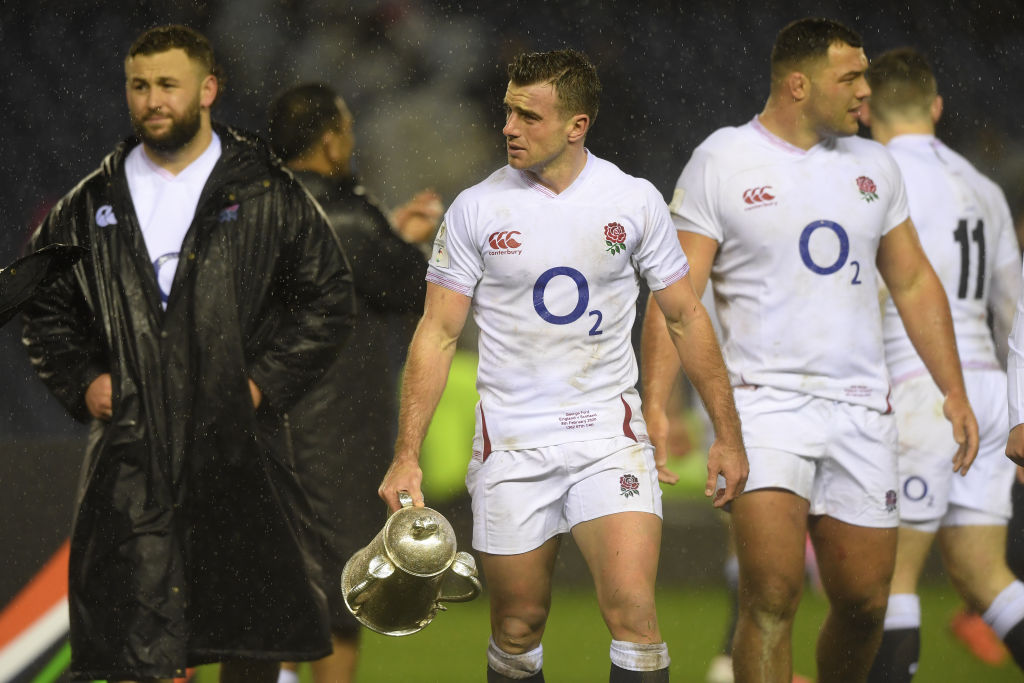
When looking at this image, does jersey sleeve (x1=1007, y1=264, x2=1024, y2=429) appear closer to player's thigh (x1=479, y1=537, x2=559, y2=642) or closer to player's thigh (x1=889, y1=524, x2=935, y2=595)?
player's thigh (x1=479, y1=537, x2=559, y2=642)

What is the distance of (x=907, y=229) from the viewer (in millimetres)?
5090

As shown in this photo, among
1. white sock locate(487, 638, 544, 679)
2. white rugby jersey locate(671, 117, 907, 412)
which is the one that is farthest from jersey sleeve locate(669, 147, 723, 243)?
white sock locate(487, 638, 544, 679)

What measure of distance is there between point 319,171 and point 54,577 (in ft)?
6.27

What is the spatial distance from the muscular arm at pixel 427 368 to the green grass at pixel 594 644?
84.9 inches

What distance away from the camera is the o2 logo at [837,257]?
4941 millimetres

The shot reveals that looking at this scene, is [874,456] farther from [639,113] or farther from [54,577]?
[639,113]

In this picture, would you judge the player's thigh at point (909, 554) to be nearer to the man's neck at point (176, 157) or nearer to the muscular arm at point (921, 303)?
the muscular arm at point (921, 303)

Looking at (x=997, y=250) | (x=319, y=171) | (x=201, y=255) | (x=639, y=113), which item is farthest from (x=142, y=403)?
(x=639, y=113)

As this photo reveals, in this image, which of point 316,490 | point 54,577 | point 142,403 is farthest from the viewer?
point 54,577

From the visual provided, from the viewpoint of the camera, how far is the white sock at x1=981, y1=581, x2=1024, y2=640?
5.41m

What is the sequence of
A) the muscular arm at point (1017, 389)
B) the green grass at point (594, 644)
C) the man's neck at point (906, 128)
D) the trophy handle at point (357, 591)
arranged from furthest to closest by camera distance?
the green grass at point (594, 644), the man's neck at point (906, 128), the trophy handle at point (357, 591), the muscular arm at point (1017, 389)

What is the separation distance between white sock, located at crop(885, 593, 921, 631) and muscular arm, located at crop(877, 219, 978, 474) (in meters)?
0.64

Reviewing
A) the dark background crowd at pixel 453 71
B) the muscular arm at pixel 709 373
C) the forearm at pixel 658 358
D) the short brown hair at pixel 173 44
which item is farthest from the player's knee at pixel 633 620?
the dark background crowd at pixel 453 71

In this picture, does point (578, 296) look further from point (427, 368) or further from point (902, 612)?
point (902, 612)
